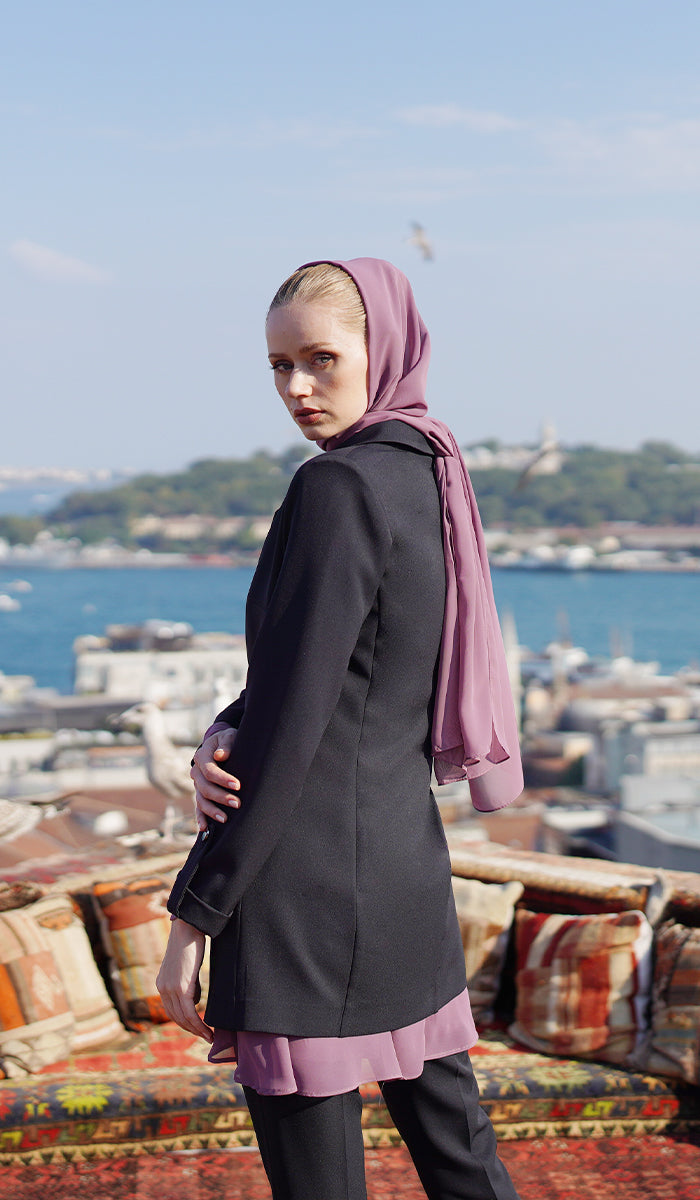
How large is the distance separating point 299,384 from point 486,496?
10660 centimetres

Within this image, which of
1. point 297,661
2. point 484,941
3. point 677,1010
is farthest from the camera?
point 484,941

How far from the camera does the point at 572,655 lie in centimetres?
5994

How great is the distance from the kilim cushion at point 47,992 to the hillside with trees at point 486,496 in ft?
323

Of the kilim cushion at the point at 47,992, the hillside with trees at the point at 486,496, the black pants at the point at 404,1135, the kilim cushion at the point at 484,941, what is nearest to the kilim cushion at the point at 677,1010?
the kilim cushion at the point at 484,941

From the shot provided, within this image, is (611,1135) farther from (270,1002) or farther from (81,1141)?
(270,1002)

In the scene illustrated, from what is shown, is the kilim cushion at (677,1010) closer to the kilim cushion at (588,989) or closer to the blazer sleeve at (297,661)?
the kilim cushion at (588,989)

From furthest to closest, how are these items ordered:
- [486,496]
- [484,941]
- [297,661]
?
[486,496] → [484,941] → [297,661]

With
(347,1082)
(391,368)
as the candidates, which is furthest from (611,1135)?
(391,368)

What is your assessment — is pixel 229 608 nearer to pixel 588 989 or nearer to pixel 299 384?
pixel 588 989

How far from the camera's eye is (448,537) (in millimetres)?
1226

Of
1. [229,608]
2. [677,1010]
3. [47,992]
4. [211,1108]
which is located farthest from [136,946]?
[229,608]

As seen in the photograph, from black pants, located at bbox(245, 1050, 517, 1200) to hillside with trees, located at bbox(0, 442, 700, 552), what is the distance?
99781 millimetres

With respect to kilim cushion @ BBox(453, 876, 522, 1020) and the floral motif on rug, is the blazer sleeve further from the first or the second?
kilim cushion @ BBox(453, 876, 522, 1020)

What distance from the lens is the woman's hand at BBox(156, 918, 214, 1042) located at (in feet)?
3.81
